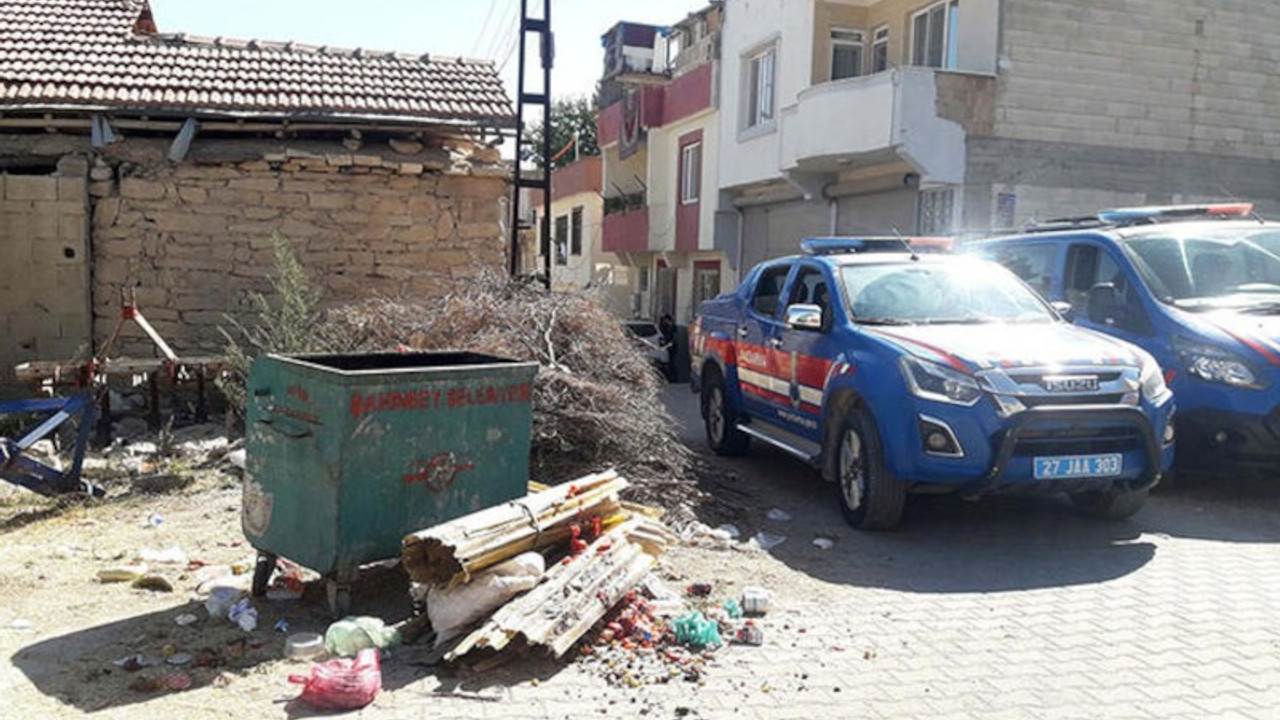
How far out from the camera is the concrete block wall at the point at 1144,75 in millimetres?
15148

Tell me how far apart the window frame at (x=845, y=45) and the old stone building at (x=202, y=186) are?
8.27m

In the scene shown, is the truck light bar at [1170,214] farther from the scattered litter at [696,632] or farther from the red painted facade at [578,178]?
the red painted facade at [578,178]

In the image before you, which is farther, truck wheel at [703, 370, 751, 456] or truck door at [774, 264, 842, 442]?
truck wheel at [703, 370, 751, 456]

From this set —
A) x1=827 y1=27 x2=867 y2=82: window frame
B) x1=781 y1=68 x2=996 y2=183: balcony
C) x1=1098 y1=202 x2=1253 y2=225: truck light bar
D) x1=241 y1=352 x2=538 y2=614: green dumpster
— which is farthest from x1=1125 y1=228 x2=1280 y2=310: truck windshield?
x1=827 y1=27 x2=867 y2=82: window frame

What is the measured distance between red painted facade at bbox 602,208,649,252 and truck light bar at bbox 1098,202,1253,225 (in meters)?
18.6

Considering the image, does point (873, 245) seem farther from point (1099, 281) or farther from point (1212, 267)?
point (1212, 267)

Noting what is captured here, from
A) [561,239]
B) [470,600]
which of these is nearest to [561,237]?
[561,239]

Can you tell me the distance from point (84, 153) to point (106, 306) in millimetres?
1673

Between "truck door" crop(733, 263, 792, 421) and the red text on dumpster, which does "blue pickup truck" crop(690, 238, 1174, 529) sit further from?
the red text on dumpster

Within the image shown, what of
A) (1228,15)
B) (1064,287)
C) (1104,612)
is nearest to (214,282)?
(1064,287)

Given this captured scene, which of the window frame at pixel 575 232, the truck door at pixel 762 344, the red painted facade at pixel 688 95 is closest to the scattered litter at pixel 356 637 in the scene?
the truck door at pixel 762 344

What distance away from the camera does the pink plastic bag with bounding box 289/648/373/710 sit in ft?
13.2

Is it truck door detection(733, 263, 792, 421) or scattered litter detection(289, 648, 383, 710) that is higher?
truck door detection(733, 263, 792, 421)

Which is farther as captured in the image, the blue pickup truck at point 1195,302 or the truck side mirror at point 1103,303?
the truck side mirror at point 1103,303
